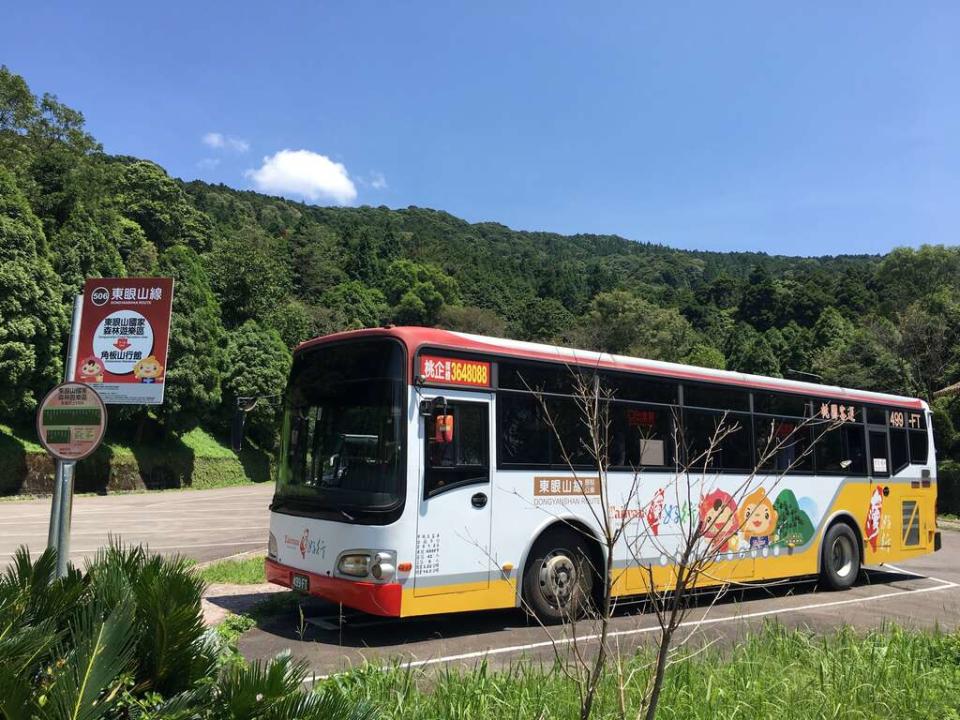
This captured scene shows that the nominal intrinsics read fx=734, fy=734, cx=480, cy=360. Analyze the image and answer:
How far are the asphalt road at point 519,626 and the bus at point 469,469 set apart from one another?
38cm

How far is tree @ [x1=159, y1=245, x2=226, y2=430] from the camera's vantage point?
3650 cm

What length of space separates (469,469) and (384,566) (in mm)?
1282

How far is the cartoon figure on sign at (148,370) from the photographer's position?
6980mm

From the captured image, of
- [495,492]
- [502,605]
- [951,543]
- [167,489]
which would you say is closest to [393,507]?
[495,492]

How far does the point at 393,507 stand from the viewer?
6.65 meters

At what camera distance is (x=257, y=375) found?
45.7 m

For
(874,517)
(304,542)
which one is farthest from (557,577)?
(874,517)

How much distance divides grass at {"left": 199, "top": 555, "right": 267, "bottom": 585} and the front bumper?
311 cm

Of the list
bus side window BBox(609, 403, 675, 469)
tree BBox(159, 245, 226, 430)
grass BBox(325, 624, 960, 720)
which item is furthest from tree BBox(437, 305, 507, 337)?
grass BBox(325, 624, 960, 720)

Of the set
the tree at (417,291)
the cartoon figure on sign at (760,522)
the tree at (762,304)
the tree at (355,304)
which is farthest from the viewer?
the tree at (762,304)

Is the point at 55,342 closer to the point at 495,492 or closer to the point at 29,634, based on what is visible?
the point at 495,492

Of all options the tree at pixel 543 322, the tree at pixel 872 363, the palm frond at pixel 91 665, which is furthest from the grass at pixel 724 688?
the tree at pixel 543 322

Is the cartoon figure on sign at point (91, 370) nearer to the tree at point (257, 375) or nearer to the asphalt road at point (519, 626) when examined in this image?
A: the asphalt road at point (519, 626)

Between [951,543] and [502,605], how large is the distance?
1785cm
